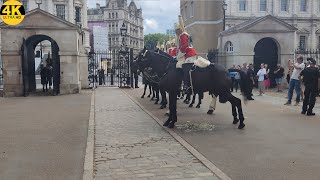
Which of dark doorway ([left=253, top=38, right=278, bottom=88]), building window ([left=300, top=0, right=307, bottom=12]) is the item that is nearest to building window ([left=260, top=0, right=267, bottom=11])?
building window ([left=300, top=0, right=307, bottom=12])

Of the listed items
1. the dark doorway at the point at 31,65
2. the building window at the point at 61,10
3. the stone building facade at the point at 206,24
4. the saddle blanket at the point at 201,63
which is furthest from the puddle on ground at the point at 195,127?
the building window at the point at 61,10

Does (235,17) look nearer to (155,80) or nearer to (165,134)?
(155,80)

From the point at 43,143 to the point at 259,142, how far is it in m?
4.78

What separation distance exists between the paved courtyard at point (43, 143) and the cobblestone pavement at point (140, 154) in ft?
1.47

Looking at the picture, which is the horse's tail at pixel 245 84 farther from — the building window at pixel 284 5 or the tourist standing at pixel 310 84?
the building window at pixel 284 5

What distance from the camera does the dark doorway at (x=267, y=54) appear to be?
24.9m

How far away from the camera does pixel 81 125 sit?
10.5m

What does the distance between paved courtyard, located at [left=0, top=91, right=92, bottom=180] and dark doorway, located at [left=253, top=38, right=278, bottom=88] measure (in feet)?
49.5

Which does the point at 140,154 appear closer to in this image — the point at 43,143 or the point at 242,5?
the point at 43,143

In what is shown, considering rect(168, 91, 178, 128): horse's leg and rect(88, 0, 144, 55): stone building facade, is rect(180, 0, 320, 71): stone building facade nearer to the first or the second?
rect(168, 91, 178, 128): horse's leg

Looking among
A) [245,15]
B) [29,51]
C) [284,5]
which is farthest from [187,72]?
[284,5]

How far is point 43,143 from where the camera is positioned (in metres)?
8.29

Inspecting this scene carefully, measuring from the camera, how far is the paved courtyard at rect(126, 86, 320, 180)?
6168 millimetres

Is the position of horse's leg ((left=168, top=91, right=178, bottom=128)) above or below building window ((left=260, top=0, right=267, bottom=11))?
below
